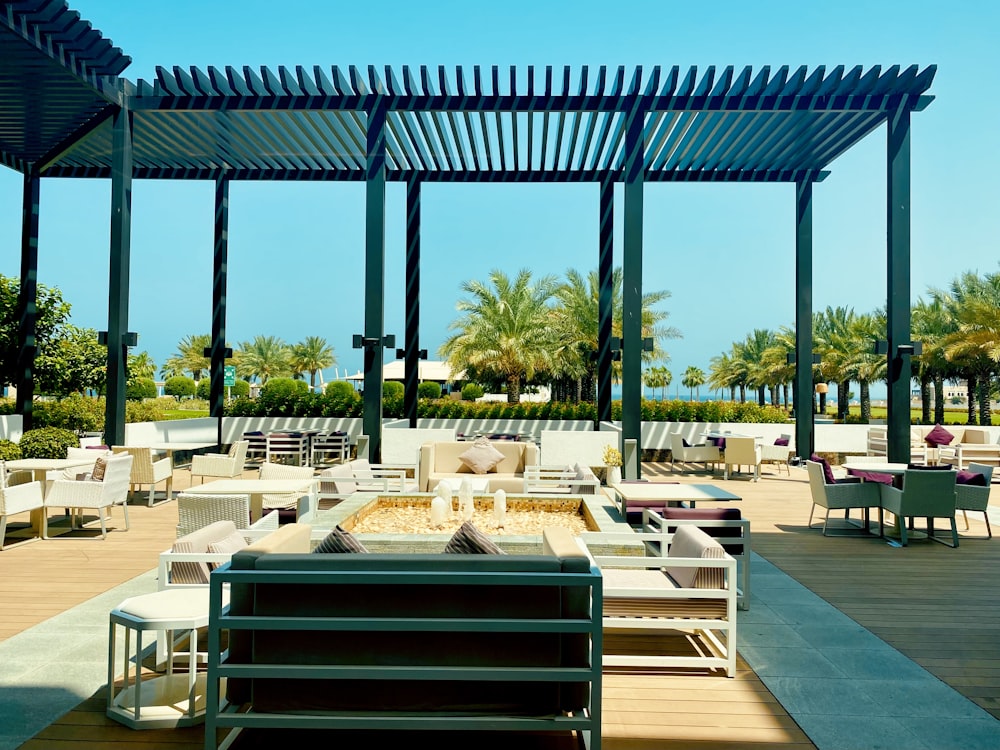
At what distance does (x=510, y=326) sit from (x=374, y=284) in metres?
14.2

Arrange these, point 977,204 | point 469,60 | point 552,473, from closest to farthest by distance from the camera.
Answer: point 552,473 < point 469,60 < point 977,204

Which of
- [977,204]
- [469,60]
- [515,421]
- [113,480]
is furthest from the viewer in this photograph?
[977,204]

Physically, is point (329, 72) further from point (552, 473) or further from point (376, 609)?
point (376, 609)

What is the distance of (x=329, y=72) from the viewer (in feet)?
36.5

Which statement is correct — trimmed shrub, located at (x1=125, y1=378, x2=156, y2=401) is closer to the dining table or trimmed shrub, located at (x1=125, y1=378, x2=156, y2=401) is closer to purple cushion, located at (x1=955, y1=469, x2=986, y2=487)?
the dining table

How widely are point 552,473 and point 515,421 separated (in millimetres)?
7086

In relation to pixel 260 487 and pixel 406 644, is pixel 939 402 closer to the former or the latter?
pixel 260 487

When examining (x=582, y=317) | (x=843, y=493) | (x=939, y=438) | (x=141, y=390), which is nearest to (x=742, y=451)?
(x=939, y=438)

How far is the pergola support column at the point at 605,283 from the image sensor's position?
46.3ft

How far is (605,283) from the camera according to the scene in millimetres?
14125

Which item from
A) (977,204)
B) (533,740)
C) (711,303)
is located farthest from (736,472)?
(711,303)

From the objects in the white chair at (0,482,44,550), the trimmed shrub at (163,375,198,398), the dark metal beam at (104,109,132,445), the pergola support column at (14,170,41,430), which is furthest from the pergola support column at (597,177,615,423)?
the trimmed shrub at (163,375,198,398)

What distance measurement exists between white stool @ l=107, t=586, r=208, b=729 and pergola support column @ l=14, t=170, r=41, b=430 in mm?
12722

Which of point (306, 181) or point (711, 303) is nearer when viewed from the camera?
point (306, 181)
